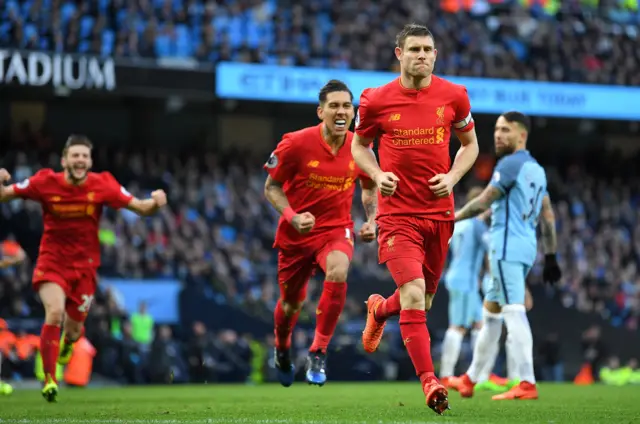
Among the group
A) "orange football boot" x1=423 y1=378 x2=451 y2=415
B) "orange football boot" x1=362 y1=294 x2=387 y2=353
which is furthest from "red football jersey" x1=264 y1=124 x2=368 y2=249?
"orange football boot" x1=423 y1=378 x2=451 y2=415

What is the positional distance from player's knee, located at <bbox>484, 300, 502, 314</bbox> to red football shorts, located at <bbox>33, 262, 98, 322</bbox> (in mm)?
3798

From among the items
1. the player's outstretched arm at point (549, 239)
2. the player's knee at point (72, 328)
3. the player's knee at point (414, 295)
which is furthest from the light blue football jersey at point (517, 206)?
the player's knee at point (72, 328)

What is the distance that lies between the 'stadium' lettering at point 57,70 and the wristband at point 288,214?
14365 mm

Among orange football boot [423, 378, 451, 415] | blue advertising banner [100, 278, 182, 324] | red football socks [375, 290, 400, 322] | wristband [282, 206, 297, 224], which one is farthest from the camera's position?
blue advertising banner [100, 278, 182, 324]

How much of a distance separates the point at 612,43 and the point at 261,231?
12309mm

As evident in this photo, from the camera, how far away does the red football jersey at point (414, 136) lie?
792 centimetres

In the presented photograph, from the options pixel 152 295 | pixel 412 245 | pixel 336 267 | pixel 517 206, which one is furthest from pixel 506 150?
pixel 152 295

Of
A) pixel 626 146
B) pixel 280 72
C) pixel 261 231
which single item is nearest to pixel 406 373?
pixel 261 231

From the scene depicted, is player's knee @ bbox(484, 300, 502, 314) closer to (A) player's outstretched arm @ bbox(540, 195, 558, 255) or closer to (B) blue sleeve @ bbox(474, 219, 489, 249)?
(A) player's outstretched arm @ bbox(540, 195, 558, 255)

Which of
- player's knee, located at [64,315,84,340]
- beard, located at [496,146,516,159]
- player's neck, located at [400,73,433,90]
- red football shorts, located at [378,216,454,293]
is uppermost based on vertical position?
player's neck, located at [400,73,433,90]

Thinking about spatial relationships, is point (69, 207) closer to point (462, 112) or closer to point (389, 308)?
point (389, 308)

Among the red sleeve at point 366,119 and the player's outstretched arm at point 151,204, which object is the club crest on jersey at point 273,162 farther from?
the red sleeve at point 366,119

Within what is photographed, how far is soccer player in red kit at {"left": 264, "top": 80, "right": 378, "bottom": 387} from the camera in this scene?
9758 millimetres

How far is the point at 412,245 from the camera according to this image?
25.6ft
